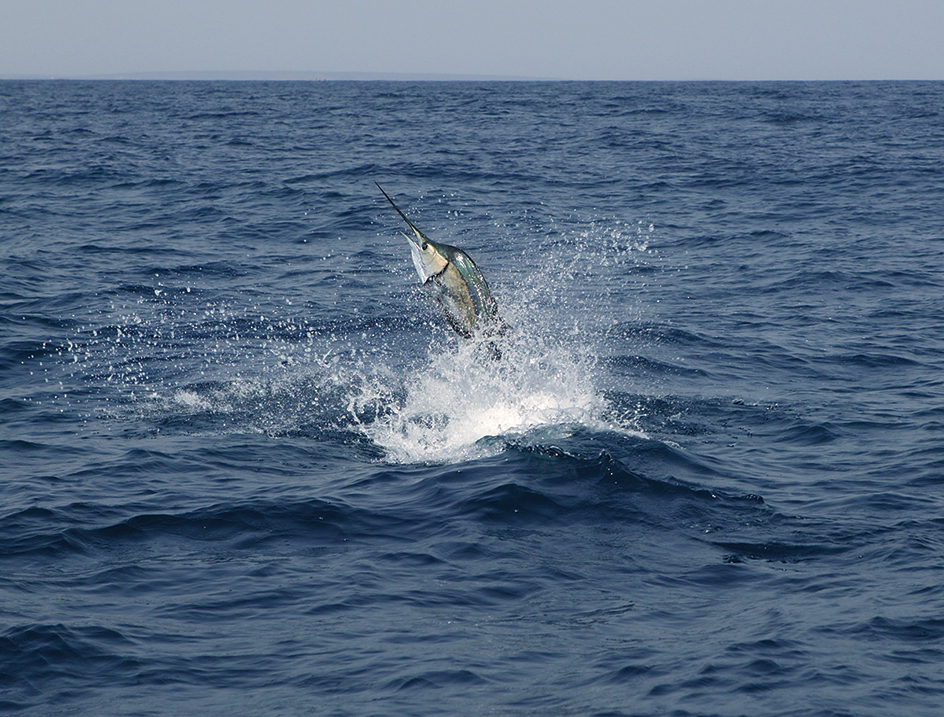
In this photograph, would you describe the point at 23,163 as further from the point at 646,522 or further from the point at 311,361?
the point at 646,522

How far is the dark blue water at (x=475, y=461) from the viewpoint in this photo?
25.1 ft

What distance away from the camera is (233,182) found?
32.1 meters

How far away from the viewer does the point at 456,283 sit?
1146 cm

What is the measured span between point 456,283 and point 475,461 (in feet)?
6.68

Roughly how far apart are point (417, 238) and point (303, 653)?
200 inches

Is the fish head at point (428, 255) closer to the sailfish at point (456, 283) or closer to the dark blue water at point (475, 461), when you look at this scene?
the sailfish at point (456, 283)

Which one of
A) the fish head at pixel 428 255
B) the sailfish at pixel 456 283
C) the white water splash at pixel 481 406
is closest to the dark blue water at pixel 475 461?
the white water splash at pixel 481 406

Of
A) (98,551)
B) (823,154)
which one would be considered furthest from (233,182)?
(98,551)

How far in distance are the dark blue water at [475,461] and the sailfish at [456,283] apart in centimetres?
158

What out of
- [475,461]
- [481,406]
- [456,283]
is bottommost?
[475,461]

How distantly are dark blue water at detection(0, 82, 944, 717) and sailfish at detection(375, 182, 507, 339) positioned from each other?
1582 millimetres

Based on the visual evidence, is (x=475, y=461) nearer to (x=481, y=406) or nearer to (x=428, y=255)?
(x=481, y=406)

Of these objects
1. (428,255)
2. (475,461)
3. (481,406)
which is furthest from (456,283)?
(481,406)

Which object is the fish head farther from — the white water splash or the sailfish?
the white water splash
